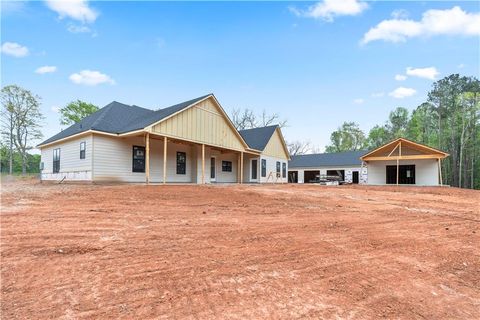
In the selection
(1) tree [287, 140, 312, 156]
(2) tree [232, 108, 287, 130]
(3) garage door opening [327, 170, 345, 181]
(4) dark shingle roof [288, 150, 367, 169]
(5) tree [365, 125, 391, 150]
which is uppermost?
(2) tree [232, 108, 287, 130]

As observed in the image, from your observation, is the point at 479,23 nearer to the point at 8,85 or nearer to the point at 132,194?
the point at 132,194

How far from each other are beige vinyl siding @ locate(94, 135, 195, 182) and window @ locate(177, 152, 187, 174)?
24 centimetres

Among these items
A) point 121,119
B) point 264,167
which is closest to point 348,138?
point 264,167

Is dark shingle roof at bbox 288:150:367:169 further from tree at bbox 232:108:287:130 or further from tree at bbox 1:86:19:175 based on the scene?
tree at bbox 1:86:19:175

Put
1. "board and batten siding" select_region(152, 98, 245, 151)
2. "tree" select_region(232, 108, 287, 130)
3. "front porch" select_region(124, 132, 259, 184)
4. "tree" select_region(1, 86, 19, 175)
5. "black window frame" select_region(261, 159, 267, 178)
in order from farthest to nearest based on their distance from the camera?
"tree" select_region(232, 108, 287, 130)
"tree" select_region(1, 86, 19, 175)
"black window frame" select_region(261, 159, 267, 178)
"front porch" select_region(124, 132, 259, 184)
"board and batten siding" select_region(152, 98, 245, 151)

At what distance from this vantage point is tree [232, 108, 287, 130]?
140 ft

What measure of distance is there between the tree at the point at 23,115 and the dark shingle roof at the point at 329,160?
33.2 m

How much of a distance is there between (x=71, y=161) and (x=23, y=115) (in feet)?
81.1

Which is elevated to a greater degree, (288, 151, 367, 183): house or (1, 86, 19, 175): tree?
(1, 86, 19, 175): tree

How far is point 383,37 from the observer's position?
1469 centimetres

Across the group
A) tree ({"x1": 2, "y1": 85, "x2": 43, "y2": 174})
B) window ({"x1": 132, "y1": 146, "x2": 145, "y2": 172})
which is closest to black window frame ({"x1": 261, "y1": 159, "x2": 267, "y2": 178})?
window ({"x1": 132, "y1": 146, "x2": 145, "y2": 172})

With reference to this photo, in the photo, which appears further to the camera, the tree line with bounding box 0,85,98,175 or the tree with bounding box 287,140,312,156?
the tree with bounding box 287,140,312,156

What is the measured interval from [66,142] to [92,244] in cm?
Answer: 1459

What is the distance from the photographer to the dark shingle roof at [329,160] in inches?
1291
